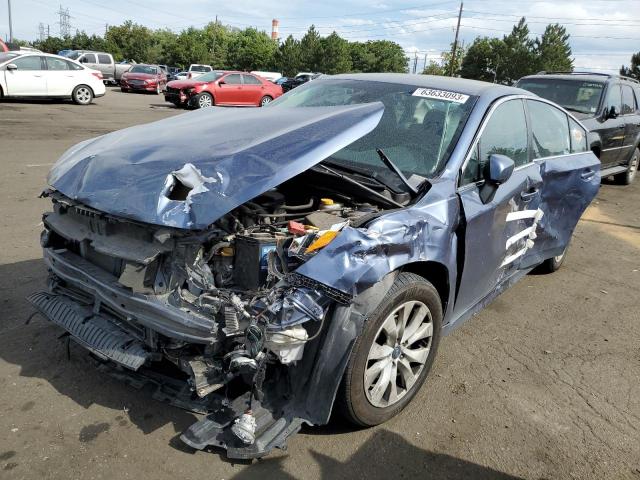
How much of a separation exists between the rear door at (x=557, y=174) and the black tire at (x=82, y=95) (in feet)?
57.3

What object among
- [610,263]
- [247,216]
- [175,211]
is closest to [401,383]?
[247,216]

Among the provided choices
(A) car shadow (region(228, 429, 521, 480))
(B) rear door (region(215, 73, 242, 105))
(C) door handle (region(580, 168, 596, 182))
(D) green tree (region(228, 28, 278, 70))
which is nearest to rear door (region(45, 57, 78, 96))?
(B) rear door (region(215, 73, 242, 105))

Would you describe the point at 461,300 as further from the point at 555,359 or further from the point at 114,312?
the point at 114,312

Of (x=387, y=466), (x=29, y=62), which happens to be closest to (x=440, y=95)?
(x=387, y=466)

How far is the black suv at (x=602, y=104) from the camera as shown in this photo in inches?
328

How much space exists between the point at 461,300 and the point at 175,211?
6.03 ft

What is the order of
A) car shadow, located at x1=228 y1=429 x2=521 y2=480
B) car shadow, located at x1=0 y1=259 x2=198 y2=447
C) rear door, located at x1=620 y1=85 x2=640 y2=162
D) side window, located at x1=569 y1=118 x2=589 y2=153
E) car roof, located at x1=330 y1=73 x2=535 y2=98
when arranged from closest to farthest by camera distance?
car shadow, located at x1=228 y1=429 x2=521 y2=480 → car shadow, located at x1=0 y1=259 x2=198 y2=447 → car roof, located at x1=330 y1=73 x2=535 y2=98 → side window, located at x1=569 y1=118 x2=589 y2=153 → rear door, located at x1=620 y1=85 x2=640 y2=162

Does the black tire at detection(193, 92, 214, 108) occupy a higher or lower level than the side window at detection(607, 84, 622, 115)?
lower

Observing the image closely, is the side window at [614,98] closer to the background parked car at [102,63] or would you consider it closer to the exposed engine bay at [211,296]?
the exposed engine bay at [211,296]

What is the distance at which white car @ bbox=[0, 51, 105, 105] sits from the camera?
16000 millimetres

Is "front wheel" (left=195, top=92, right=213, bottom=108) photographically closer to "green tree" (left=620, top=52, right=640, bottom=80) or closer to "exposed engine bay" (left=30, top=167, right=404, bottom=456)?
"exposed engine bay" (left=30, top=167, right=404, bottom=456)

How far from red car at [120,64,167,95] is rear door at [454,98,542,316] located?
84.8 ft

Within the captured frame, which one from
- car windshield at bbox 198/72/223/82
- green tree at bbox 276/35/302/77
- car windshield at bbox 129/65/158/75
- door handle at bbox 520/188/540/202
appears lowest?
door handle at bbox 520/188/540/202

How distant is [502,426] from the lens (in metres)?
2.89
